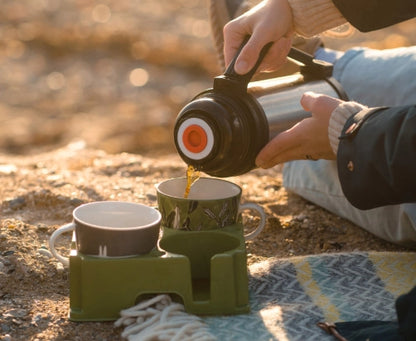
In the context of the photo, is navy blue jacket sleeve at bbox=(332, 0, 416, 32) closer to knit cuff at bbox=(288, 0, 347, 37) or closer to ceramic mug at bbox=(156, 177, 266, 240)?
knit cuff at bbox=(288, 0, 347, 37)

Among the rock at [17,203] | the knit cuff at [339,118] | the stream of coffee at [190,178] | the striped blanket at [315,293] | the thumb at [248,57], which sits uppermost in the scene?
the thumb at [248,57]

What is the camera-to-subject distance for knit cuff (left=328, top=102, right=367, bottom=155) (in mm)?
1389

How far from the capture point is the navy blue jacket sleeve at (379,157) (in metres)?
1.22

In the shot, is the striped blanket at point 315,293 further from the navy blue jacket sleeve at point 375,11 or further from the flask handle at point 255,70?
the navy blue jacket sleeve at point 375,11

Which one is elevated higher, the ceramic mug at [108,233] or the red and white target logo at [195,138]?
the red and white target logo at [195,138]

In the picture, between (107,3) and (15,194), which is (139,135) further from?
(107,3)

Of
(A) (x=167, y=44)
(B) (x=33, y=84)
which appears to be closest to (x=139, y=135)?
(B) (x=33, y=84)

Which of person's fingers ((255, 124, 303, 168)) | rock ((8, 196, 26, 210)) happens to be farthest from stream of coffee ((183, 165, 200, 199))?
rock ((8, 196, 26, 210))

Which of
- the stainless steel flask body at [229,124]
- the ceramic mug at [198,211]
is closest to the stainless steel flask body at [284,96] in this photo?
the stainless steel flask body at [229,124]

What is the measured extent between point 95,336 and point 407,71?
0.99 metres

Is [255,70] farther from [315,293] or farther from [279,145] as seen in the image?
[315,293]

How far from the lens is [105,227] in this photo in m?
1.26

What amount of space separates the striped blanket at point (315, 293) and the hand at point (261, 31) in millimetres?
416

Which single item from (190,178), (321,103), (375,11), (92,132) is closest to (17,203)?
(190,178)
